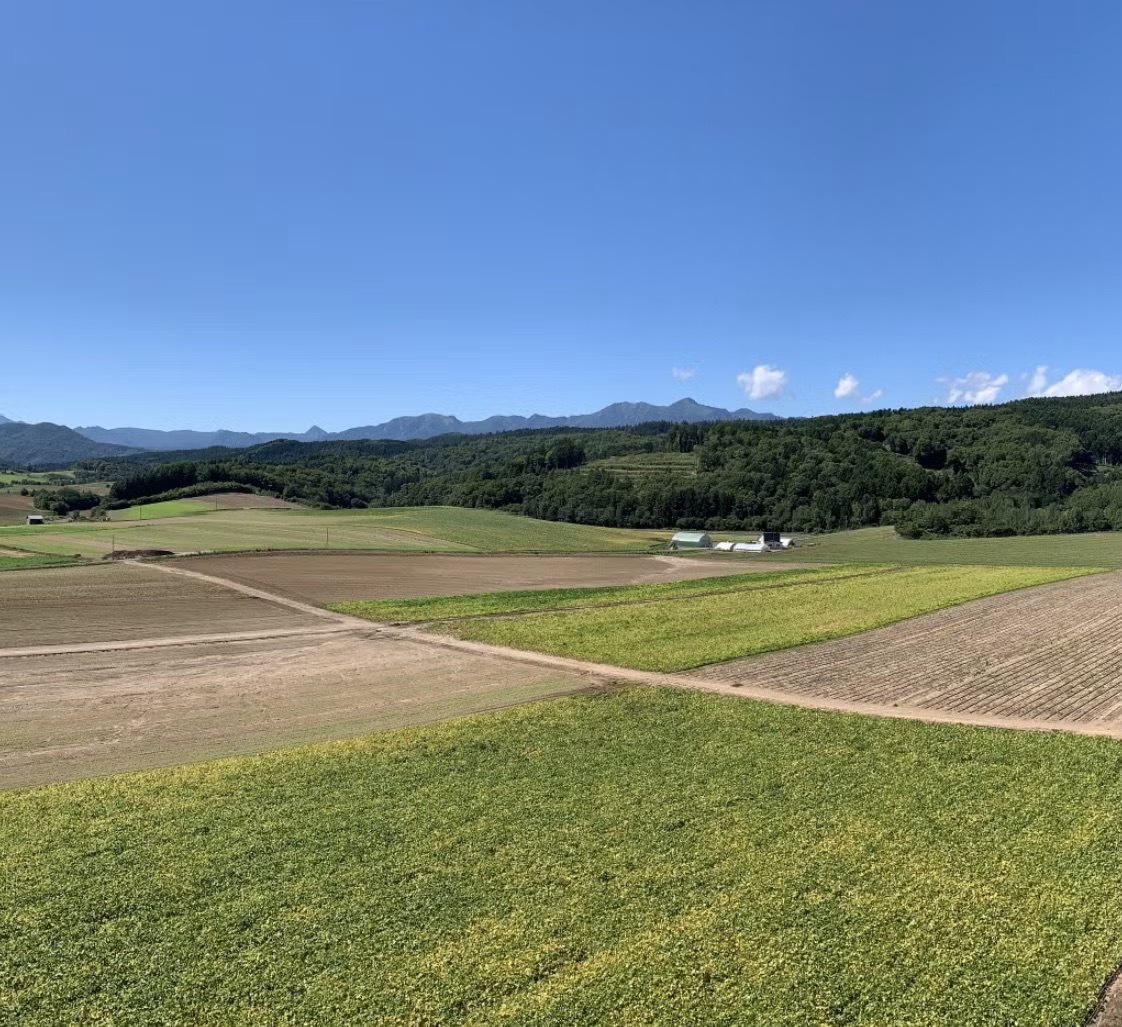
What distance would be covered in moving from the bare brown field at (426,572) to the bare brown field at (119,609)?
13.7 ft

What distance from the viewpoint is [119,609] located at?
109 ft

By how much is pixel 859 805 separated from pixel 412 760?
8.33m

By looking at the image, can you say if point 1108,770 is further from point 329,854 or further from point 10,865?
point 10,865

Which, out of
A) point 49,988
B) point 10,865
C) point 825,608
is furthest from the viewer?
point 825,608

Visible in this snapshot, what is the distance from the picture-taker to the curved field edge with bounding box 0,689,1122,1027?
24.2ft

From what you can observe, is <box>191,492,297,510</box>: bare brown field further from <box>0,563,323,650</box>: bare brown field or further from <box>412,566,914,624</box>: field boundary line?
<box>412,566,914,624</box>: field boundary line

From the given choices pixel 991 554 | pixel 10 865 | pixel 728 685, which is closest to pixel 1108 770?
pixel 728 685

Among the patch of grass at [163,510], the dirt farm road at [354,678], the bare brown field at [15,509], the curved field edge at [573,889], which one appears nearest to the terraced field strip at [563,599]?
the dirt farm road at [354,678]

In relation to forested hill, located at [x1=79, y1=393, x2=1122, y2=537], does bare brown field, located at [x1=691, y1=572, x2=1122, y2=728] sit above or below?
below

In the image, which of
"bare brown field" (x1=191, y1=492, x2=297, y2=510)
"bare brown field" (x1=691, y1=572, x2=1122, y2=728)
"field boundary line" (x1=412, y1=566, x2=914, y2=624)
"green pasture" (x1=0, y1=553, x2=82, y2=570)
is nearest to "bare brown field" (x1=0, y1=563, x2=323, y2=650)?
"green pasture" (x1=0, y1=553, x2=82, y2=570)

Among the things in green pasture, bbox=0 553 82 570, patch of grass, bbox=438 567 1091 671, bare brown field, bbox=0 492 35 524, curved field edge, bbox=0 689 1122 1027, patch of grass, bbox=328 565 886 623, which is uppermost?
bare brown field, bbox=0 492 35 524

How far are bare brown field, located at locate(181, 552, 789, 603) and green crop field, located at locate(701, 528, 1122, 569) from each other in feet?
37.4

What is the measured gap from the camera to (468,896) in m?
9.28

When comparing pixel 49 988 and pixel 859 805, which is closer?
pixel 49 988
